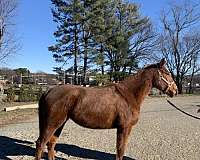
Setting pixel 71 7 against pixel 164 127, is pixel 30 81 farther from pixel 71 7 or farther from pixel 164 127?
pixel 164 127

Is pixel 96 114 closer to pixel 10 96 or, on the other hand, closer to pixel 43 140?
pixel 43 140

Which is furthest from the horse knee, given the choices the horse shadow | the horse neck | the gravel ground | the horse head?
the horse head

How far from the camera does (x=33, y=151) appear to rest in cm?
866

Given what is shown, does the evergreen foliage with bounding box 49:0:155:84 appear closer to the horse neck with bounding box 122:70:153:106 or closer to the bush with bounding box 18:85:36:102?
the bush with bounding box 18:85:36:102

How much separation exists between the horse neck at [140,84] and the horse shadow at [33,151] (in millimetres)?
1722

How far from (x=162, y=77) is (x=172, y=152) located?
2.27 m

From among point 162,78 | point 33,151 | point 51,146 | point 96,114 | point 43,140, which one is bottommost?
point 33,151

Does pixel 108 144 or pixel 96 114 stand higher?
pixel 96 114

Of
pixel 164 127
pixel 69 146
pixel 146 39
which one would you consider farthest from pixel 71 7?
pixel 69 146

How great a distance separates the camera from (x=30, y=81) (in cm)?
5250

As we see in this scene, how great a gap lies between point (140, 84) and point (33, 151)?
127 inches

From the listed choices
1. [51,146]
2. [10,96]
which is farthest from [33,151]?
[10,96]

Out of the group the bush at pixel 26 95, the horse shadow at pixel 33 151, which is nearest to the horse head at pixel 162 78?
the horse shadow at pixel 33 151

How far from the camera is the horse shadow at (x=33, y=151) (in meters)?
8.23
